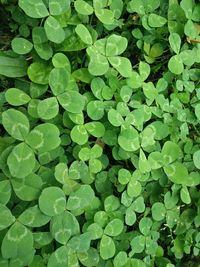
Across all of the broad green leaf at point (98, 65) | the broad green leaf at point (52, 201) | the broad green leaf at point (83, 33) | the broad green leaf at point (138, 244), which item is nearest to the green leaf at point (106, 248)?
the broad green leaf at point (138, 244)

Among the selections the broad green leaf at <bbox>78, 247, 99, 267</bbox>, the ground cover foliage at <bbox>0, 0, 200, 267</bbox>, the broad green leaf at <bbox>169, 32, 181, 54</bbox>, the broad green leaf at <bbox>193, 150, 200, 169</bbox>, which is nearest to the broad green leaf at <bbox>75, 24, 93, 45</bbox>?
the ground cover foliage at <bbox>0, 0, 200, 267</bbox>

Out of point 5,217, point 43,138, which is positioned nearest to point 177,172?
point 43,138

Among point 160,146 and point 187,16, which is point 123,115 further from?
point 187,16

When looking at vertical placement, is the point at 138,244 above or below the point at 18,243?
below

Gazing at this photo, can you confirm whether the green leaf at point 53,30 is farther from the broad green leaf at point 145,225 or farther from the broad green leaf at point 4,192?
the broad green leaf at point 145,225

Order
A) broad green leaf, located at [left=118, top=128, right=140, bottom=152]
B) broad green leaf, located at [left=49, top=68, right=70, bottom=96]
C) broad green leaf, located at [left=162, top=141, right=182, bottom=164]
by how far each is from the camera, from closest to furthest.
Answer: broad green leaf, located at [left=49, top=68, right=70, bottom=96] < broad green leaf, located at [left=118, top=128, right=140, bottom=152] < broad green leaf, located at [left=162, top=141, right=182, bottom=164]

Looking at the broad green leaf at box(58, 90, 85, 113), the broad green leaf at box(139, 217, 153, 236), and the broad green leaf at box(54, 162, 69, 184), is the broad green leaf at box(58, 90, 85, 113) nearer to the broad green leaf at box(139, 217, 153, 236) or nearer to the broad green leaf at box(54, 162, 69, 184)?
the broad green leaf at box(54, 162, 69, 184)

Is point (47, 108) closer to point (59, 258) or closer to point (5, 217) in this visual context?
point (5, 217)
